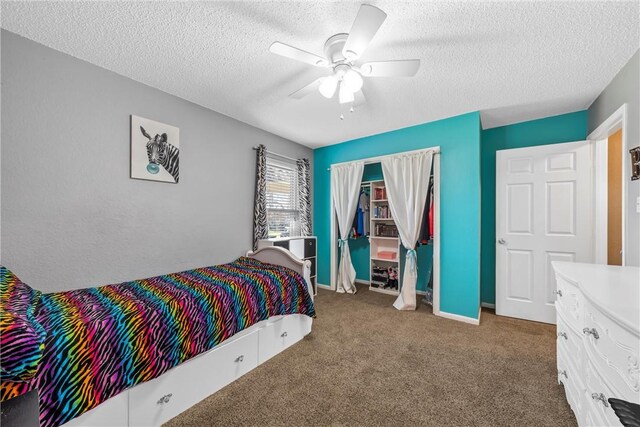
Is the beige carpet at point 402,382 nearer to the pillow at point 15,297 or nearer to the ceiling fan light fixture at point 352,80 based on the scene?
the pillow at point 15,297

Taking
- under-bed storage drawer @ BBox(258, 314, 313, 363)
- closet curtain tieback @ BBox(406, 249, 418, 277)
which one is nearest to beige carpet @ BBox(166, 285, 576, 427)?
under-bed storage drawer @ BBox(258, 314, 313, 363)

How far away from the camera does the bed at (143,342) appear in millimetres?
1086

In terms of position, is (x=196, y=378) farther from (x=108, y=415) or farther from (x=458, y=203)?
(x=458, y=203)

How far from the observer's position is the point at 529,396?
1684 mm

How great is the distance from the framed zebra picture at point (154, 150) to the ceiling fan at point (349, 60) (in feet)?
5.16

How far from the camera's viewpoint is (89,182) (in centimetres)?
204

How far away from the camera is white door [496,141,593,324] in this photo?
275cm

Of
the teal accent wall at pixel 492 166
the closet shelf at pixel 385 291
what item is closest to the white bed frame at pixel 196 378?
the closet shelf at pixel 385 291

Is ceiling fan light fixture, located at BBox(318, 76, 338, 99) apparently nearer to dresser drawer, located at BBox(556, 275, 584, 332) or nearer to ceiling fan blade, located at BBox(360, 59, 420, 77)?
ceiling fan blade, located at BBox(360, 59, 420, 77)

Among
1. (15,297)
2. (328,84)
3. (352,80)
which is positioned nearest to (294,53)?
(328,84)

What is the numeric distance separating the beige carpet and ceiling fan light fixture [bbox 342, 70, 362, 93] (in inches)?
85.1

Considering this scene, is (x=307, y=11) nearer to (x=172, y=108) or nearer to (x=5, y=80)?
(x=172, y=108)

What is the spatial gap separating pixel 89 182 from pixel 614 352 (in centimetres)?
329

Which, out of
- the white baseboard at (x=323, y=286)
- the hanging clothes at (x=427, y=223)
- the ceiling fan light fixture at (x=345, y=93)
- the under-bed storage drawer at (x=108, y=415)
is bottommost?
the white baseboard at (x=323, y=286)
